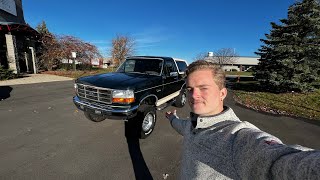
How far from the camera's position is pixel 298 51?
11.8m

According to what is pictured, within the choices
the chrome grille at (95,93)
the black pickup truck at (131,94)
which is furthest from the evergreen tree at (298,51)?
the chrome grille at (95,93)

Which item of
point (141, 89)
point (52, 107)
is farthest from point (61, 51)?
point (141, 89)

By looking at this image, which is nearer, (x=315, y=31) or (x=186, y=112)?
(x=186, y=112)

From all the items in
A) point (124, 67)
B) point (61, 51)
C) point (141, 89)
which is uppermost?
point (61, 51)

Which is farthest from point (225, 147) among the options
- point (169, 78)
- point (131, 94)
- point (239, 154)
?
point (169, 78)

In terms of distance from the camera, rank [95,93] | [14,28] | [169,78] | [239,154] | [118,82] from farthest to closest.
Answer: [14,28], [169,78], [95,93], [118,82], [239,154]

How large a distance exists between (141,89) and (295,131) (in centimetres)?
505

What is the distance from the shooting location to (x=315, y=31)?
1216 centimetres

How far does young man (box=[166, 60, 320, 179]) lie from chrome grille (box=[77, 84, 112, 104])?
3.68 meters

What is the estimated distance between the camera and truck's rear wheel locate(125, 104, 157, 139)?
4918 mm

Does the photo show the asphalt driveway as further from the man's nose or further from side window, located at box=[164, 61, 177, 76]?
the man's nose

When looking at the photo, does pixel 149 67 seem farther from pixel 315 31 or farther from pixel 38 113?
pixel 315 31

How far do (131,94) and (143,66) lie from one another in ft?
6.68

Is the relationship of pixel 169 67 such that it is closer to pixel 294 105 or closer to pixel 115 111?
pixel 115 111
